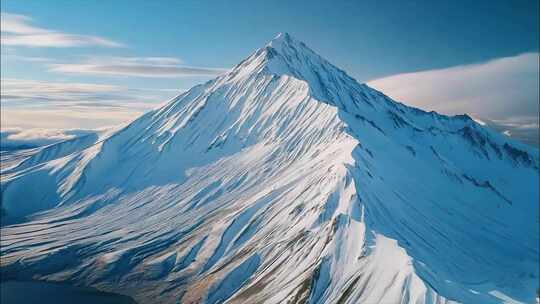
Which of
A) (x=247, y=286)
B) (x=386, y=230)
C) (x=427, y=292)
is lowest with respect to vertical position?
(x=247, y=286)

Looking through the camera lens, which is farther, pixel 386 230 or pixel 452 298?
pixel 386 230

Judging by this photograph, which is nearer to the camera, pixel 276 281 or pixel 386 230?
pixel 276 281

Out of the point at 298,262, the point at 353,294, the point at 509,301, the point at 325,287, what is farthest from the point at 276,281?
the point at 509,301

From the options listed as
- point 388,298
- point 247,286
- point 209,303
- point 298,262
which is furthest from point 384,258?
point 209,303

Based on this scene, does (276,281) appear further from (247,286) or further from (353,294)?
(353,294)

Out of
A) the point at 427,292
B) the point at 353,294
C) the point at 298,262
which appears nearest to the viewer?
the point at 427,292

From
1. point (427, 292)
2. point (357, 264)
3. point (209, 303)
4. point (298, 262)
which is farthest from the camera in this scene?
point (209, 303)

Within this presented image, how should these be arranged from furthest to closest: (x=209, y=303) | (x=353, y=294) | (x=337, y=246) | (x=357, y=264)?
(x=209, y=303) < (x=337, y=246) < (x=357, y=264) < (x=353, y=294)

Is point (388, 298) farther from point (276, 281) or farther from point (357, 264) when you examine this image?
point (276, 281)

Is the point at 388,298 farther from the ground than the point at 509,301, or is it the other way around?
the point at 509,301
